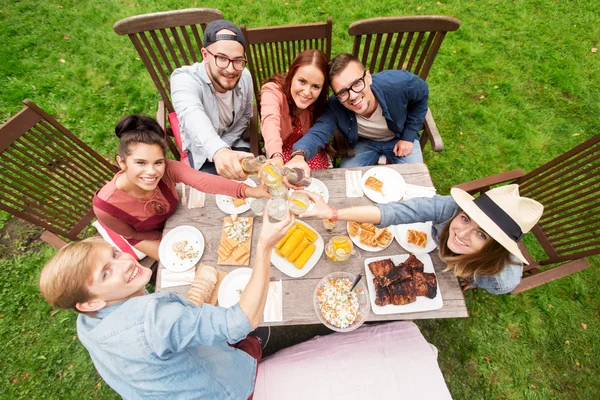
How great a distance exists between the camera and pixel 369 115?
2953 millimetres

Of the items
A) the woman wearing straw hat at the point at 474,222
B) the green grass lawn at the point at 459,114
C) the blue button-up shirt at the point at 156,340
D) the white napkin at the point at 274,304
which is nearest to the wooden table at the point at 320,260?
the white napkin at the point at 274,304

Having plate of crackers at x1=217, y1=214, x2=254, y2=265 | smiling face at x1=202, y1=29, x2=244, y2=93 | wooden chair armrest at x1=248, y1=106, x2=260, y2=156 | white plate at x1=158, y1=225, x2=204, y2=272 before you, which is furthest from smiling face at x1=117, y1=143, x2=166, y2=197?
wooden chair armrest at x1=248, y1=106, x2=260, y2=156

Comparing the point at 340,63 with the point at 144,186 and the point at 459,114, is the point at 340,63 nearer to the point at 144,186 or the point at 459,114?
the point at 144,186

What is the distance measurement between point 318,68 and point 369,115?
754 mm

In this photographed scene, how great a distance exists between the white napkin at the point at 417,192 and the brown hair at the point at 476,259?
1.38 ft

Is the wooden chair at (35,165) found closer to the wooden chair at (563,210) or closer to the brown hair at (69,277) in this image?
the brown hair at (69,277)

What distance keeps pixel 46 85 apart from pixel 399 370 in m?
5.65

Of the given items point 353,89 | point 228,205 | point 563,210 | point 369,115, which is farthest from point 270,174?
point 563,210

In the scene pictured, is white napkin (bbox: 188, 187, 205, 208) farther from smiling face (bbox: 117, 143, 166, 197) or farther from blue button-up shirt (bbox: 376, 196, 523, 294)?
blue button-up shirt (bbox: 376, 196, 523, 294)

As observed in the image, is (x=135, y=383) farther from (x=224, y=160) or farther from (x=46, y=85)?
(x=46, y=85)

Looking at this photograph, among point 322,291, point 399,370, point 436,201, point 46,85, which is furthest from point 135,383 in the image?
point 46,85

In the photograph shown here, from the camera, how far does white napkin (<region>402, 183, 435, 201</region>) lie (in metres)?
2.42

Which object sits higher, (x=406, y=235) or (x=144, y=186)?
(x=144, y=186)

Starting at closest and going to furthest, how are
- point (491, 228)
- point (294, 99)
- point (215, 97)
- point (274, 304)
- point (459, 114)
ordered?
1. point (491, 228)
2. point (274, 304)
3. point (294, 99)
4. point (215, 97)
5. point (459, 114)
